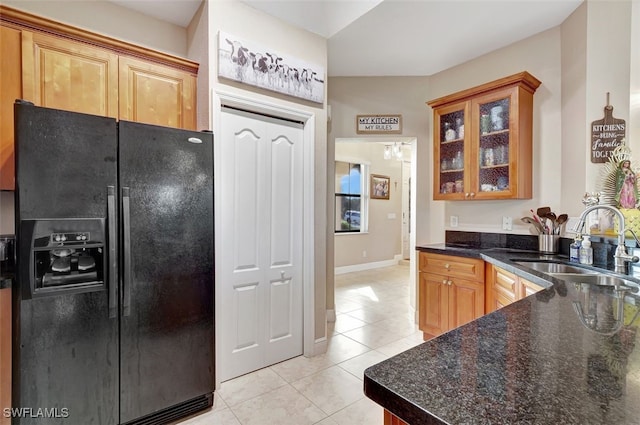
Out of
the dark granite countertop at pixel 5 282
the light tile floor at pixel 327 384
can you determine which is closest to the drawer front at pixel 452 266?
the light tile floor at pixel 327 384

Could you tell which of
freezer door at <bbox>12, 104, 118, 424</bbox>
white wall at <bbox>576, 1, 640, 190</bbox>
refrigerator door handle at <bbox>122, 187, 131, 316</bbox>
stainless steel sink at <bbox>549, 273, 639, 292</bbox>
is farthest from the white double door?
white wall at <bbox>576, 1, 640, 190</bbox>

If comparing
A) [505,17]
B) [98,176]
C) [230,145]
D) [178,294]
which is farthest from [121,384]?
[505,17]

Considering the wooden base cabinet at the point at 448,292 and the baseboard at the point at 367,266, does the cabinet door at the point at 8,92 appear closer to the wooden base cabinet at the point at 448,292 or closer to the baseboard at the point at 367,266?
the wooden base cabinet at the point at 448,292

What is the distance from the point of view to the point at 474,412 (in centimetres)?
51

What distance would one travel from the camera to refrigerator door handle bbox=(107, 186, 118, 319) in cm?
162

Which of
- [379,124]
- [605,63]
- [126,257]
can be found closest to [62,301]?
[126,257]

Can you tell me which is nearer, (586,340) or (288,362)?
(586,340)

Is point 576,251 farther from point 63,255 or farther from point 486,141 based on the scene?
point 63,255

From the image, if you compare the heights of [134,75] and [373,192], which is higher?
[134,75]

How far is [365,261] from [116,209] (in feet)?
17.7

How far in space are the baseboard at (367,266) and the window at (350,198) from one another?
0.73 m

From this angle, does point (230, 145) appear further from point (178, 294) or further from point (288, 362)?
point (288, 362)

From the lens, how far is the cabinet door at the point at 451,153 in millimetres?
2885

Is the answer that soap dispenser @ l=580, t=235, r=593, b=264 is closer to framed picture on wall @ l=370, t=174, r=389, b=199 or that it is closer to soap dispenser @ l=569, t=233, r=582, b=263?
soap dispenser @ l=569, t=233, r=582, b=263
